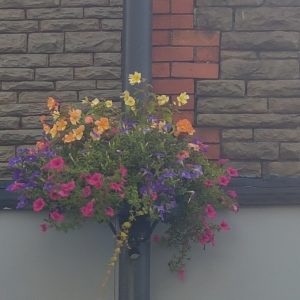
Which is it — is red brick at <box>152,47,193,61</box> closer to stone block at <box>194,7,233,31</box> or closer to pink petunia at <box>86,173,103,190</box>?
stone block at <box>194,7,233,31</box>

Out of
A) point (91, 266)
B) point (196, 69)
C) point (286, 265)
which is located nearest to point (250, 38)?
point (196, 69)

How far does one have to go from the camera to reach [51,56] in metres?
3.72

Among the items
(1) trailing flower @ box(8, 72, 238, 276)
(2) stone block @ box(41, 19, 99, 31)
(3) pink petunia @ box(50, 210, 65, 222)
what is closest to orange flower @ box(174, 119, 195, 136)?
(1) trailing flower @ box(8, 72, 238, 276)

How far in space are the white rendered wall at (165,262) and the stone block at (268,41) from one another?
0.94 metres

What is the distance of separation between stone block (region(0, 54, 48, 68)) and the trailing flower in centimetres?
67

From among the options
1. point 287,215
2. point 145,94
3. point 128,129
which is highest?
point 145,94

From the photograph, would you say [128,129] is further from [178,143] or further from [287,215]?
[287,215]

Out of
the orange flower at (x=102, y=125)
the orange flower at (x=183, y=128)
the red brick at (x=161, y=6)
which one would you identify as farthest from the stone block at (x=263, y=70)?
the orange flower at (x=102, y=125)

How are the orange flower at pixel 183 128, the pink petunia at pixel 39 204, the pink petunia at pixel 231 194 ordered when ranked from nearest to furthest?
the pink petunia at pixel 39 204
the orange flower at pixel 183 128
the pink petunia at pixel 231 194

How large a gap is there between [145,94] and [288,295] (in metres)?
1.35

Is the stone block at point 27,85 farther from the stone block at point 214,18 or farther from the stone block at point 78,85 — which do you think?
the stone block at point 214,18

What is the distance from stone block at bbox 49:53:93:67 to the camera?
371 centimetres

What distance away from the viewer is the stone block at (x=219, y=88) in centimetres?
366

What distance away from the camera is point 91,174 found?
289cm
